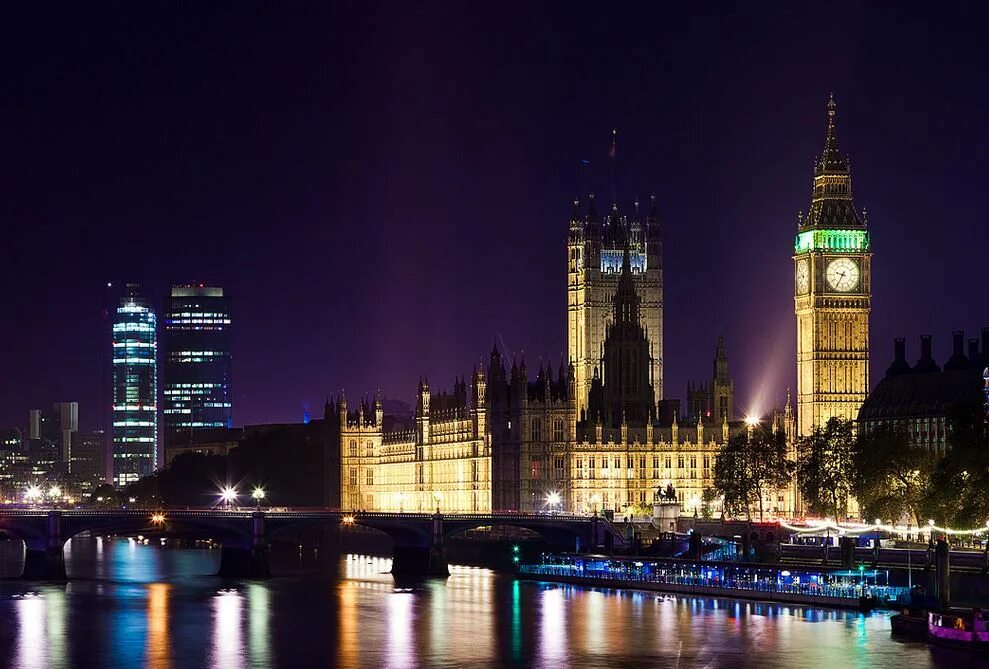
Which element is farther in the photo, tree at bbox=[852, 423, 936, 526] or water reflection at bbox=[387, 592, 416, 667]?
tree at bbox=[852, 423, 936, 526]

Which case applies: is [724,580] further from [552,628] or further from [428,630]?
[428,630]

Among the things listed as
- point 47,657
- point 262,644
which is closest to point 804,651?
point 262,644

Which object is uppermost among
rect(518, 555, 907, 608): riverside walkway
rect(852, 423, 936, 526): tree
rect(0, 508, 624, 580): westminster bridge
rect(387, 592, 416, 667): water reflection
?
rect(852, 423, 936, 526): tree

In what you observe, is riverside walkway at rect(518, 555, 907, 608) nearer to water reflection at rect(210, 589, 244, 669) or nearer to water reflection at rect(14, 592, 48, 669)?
water reflection at rect(210, 589, 244, 669)

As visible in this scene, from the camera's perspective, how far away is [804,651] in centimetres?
13050

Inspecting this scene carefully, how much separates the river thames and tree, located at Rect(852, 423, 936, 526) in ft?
58.6

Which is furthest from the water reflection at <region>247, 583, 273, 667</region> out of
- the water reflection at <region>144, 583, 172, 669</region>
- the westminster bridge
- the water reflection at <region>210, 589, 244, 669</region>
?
the westminster bridge

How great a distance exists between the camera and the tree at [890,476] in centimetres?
17262

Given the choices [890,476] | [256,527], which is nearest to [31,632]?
[256,527]

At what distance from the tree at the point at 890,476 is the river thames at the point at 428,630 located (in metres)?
17.8

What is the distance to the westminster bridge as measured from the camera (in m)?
187

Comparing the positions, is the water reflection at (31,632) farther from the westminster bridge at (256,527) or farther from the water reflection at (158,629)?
the westminster bridge at (256,527)

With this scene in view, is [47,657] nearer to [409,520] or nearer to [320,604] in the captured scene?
[320,604]

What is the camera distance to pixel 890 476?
180 meters
